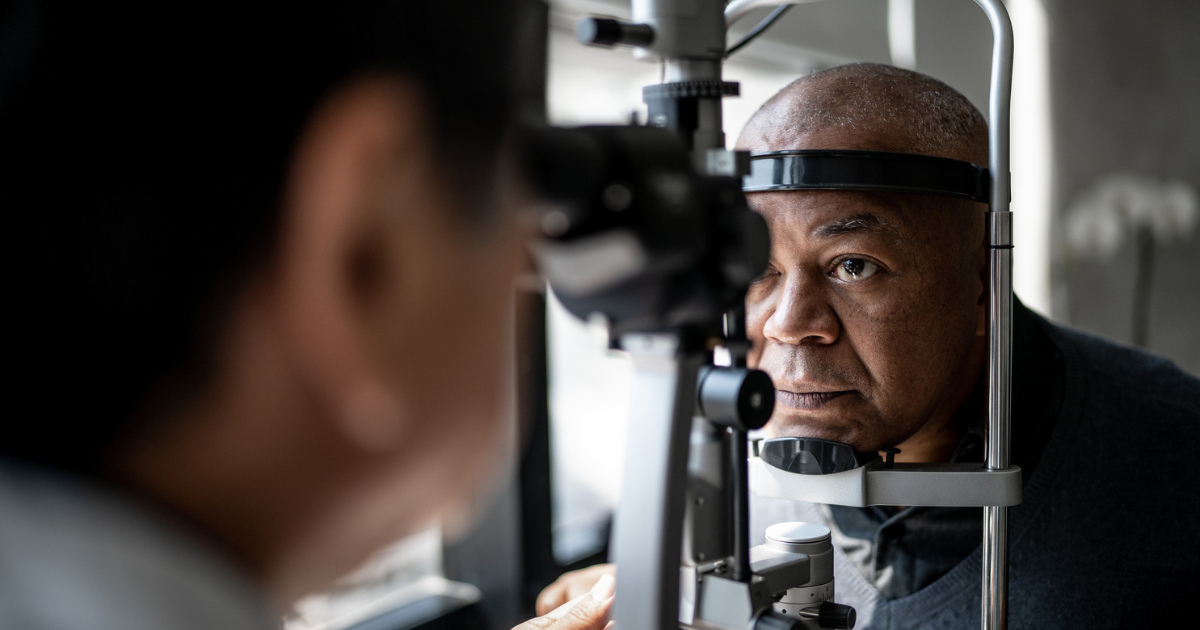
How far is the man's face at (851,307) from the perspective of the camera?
1.04 meters

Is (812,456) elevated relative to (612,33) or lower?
lower

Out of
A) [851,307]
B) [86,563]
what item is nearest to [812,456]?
[851,307]

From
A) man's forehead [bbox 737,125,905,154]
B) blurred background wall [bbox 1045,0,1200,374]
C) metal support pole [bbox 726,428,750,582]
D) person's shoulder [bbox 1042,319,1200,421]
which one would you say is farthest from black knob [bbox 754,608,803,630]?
blurred background wall [bbox 1045,0,1200,374]

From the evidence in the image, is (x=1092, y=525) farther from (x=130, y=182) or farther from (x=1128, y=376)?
(x=130, y=182)

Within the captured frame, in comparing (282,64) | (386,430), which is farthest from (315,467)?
(282,64)

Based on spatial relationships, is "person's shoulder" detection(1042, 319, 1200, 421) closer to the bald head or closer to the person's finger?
the bald head

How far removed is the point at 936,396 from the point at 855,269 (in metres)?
0.21

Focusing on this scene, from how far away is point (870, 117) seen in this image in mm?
1076

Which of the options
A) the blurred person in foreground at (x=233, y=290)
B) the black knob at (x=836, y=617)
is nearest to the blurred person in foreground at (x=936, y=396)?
the black knob at (x=836, y=617)

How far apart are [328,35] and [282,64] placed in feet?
0.08

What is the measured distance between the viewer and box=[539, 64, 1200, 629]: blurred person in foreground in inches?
41.5

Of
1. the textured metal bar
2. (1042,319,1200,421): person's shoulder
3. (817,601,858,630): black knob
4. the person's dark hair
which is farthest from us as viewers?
(1042,319,1200,421): person's shoulder

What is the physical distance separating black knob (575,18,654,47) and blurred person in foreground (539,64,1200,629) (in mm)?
435

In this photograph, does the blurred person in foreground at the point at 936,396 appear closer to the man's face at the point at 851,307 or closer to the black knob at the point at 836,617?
the man's face at the point at 851,307
